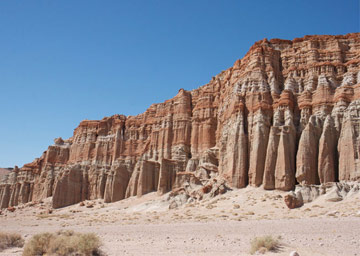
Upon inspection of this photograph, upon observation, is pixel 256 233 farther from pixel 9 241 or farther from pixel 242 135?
pixel 242 135

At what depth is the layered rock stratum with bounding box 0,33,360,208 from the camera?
1470 inches

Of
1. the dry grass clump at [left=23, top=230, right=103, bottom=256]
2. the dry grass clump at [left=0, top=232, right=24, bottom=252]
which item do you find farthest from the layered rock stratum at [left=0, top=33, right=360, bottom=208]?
the dry grass clump at [left=23, top=230, right=103, bottom=256]

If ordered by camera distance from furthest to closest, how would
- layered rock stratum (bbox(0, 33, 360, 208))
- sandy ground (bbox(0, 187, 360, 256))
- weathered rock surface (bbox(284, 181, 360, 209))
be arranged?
layered rock stratum (bbox(0, 33, 360, 208)) < weathered rock surface (bbox(284, 181, 360, 209)) < sandy ground (bbox(0, 187, 360, 256))

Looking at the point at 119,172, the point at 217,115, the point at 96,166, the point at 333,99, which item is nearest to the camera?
the point at 333,99

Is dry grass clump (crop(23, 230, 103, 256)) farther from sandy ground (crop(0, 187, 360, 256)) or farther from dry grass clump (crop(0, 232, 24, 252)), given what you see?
dry grass clump (crop(0, 232, 24, 252))

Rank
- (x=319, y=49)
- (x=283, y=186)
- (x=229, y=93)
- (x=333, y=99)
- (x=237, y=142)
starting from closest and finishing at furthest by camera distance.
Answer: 1. (x=283, y=186)
2. (x=333, y=99)
3. (x=237, y=142)
4. (x=319, y=49)
5. (x=229, y=93)

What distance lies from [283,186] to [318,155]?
5026mm

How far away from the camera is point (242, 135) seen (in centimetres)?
4338

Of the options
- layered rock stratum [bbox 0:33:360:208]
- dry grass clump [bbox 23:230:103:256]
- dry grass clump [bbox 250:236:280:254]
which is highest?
layered rock stratum [bbox 0:33:360:208]

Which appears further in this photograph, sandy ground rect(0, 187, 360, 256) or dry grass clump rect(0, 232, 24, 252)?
dry grass clump rect(0, 232, 24, 252)

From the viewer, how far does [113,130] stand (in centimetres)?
7662

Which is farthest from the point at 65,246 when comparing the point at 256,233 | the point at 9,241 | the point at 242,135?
the point at 242,135

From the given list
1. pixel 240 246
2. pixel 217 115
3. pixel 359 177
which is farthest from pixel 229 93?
pixel 240 246

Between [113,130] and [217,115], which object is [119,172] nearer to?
[113,130]
